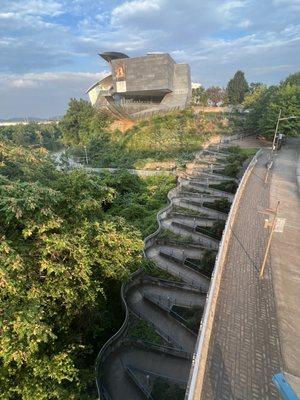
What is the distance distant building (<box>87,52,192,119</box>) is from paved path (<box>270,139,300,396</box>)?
3595 centimetres

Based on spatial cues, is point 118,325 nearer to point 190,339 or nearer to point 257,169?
point 190,339

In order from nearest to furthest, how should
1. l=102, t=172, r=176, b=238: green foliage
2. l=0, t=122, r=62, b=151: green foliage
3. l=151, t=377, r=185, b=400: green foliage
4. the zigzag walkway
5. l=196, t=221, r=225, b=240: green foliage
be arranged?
1. l=151, t=377, r=185, b=400: green foliage
2. the zigzag walkway
3. l=196, t=221, r=225, b=240: green foliage
4. l=102, t=172, r=176, b=238: green foliage
5. l=0, t=122, r=62, b=151: green foliage

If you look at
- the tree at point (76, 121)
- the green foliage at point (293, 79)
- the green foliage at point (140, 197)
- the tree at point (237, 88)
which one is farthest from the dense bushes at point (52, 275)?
the tree at point (237, 88)

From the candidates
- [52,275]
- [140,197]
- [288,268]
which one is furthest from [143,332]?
[140,197]

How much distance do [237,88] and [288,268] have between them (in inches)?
2601

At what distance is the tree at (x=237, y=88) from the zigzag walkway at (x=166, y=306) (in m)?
51.1

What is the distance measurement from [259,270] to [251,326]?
12.1 feet

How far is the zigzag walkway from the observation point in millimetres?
13375

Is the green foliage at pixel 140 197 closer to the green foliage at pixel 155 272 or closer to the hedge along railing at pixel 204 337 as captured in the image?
the green foliage at pixel 155 272

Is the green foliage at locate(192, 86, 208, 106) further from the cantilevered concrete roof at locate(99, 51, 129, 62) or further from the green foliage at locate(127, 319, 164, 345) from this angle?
the green foliage at locate(127, 319, 164, 345)

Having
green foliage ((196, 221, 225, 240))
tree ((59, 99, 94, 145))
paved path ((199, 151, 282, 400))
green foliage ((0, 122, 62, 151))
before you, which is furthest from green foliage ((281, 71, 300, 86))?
green foliage ((0, 122, 62, 151))

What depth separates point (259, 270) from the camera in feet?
44.1

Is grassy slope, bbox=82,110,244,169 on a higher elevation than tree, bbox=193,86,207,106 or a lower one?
lower

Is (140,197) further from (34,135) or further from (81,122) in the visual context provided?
(34,135)
